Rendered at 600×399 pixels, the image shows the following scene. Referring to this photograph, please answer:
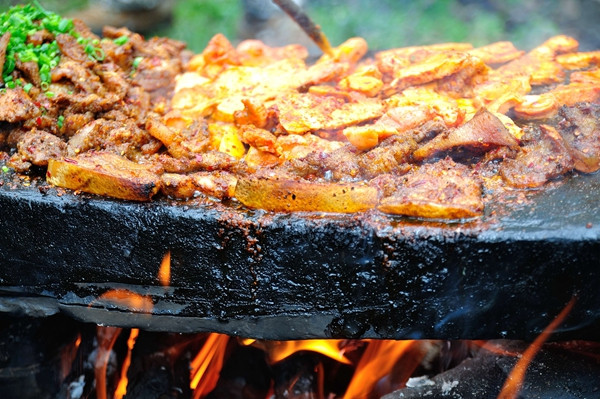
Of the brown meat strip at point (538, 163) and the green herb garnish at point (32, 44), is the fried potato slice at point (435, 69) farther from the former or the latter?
the green herb garnish at point (32, 44)

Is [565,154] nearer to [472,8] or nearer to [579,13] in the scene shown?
[579,13]

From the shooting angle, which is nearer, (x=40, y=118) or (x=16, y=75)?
(x=40, y=118)

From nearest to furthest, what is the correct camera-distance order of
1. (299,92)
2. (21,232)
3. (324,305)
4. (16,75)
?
(324,305) < (21,232) < (16,75) < (299,92)

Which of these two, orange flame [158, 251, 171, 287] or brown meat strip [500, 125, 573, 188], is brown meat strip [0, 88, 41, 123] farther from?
brown meat strip [500, 125, 573, 188]

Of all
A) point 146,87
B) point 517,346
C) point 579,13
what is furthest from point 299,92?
point 579,13

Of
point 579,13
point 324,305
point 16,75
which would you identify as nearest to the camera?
point 324,305

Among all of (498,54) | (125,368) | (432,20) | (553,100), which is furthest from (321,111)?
(432,20)

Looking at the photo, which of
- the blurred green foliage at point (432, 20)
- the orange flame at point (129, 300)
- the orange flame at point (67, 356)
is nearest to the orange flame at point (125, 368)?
A: the orange flame at point (67, 356)
